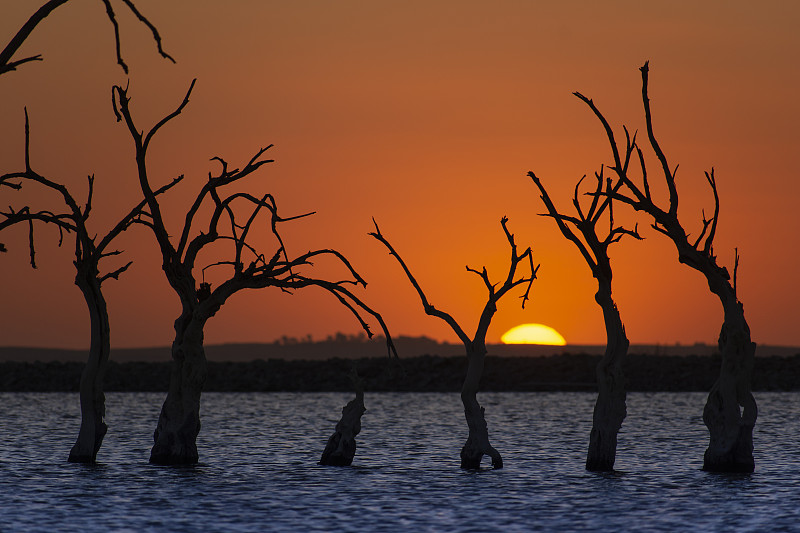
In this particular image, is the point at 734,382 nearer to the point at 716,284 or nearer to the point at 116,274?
the point at 716,284

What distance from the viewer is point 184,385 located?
2966 centimetres

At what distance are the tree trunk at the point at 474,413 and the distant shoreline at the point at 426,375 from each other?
7398 centimetres

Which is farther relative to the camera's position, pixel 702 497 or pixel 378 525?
pixel 702 497

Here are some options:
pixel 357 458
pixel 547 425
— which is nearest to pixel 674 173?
pixel 357 458

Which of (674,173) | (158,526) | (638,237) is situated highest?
(674,173)

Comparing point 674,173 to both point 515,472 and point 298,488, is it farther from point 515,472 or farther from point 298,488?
point 298,488

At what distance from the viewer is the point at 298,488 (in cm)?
2848

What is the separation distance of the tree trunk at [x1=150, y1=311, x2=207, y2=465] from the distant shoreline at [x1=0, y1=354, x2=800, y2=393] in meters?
74.7

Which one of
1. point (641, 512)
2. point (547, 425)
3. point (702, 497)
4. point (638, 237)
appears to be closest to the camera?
point (641, 512)

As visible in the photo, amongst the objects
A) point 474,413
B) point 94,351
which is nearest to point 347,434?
point 474,413

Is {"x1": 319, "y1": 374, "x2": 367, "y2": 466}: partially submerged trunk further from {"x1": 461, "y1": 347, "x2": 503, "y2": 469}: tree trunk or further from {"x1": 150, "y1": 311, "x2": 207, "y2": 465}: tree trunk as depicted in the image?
{"x1": 150, "y1": 311, "x2": 207, "y2": 465}: tree trunk

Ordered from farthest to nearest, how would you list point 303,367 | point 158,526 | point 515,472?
point 303,367
point 515,472
point 158,526

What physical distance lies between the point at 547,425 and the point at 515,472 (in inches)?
1013

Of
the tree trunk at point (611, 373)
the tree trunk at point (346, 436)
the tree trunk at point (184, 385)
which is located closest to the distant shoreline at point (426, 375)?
the tree trunk at point (346, 436)
